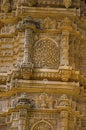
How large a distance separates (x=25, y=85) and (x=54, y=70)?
1.34 m

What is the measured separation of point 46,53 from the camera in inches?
599

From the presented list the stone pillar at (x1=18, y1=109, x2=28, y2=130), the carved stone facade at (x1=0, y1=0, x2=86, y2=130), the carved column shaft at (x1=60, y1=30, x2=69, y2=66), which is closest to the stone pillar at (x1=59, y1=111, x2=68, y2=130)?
the carved stone facade at (x1=0, y1=0, x2=86, y2=130)

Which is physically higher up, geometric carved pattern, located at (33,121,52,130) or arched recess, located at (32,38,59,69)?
arched recess, located at (32,38,59,69)

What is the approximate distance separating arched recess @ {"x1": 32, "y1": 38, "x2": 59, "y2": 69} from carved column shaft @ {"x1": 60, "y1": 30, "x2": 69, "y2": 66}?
0.80 ft

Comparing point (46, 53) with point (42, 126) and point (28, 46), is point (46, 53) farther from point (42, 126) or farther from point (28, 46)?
point (42, 126)

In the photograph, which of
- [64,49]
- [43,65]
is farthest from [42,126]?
[64,49]

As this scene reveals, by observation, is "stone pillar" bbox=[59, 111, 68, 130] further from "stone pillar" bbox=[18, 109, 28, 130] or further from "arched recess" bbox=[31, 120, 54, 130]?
"stone pillar" bbox=[18, 109, 28, 130]

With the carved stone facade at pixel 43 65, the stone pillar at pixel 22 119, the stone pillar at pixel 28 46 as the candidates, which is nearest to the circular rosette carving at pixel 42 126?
the carved stone facade at pixel 43 65

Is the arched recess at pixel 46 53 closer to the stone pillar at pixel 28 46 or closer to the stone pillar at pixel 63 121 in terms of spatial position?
Result: the stone pillar at pixel 28 46

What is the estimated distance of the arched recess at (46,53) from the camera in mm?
14977

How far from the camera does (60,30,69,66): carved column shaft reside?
14.9 m

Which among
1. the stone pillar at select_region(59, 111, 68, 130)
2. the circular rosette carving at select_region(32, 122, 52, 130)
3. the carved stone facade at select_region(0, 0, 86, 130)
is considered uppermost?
the carved stone facade at select_region(0, 0, 86, 130)

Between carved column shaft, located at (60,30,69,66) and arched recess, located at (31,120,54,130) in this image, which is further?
carved column shaft, located at (60,30,69,66)

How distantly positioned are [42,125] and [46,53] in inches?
122
